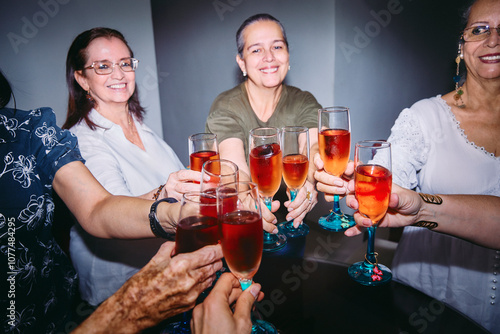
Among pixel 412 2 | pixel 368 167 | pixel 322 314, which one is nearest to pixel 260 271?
pixel 322 314

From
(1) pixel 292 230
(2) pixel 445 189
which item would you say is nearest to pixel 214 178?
(1) pixel 292 230

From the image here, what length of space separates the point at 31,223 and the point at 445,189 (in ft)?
7.06

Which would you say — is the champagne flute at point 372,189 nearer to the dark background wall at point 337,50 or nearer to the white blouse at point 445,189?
the white blouse at point 445,189

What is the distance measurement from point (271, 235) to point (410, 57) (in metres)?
3.06

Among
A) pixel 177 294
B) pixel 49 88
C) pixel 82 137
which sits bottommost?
pixel 177 294

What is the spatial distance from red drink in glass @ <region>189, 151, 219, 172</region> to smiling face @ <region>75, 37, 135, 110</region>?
1.06m

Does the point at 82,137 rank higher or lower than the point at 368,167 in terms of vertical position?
higher

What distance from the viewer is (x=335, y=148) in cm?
146

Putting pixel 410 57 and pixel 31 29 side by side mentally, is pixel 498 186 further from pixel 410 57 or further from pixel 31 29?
pixel 31 29

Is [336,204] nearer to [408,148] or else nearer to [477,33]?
[408,148]

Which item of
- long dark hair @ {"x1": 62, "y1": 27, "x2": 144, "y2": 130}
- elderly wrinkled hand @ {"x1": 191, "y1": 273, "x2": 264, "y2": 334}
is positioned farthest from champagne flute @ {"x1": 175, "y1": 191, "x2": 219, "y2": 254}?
long dark hair @ {"x1": 62, "y1": 27, "x2": 144, "y2": 130}

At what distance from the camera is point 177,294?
0.89 m

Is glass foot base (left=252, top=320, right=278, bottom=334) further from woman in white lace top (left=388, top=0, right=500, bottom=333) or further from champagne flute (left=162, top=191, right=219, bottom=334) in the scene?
woman in white lace top (left=388, top=0, right=500, bottom=333)

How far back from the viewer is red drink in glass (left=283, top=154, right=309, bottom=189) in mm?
1501
